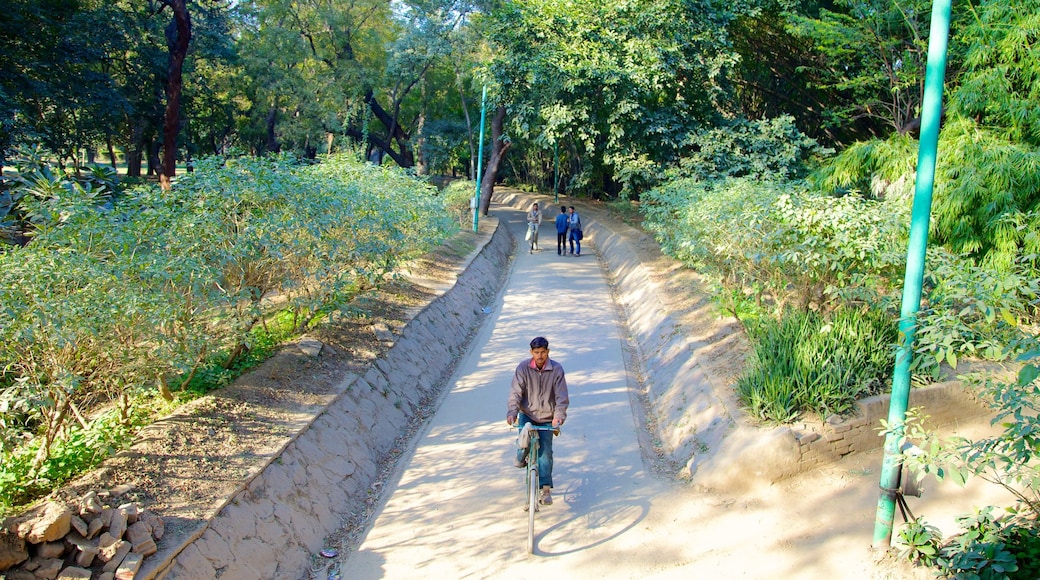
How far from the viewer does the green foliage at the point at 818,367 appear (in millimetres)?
6895

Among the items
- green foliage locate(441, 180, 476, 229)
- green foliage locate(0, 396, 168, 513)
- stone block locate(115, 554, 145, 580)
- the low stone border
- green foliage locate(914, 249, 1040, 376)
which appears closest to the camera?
stone block locate(115, 554, 145, 580)

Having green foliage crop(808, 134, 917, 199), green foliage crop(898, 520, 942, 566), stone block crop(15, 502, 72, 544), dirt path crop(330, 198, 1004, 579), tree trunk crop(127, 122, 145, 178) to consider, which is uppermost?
tree trunk crop(127, 122, 145, 178)

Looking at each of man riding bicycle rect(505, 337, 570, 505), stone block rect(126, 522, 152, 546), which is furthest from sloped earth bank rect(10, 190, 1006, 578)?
man riding bicycle rect(505, 337, 570, 505)

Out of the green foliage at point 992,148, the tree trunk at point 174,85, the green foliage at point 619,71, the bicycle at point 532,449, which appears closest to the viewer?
the bicycle at point 532,449

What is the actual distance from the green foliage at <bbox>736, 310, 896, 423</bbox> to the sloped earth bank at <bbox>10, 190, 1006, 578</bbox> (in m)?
0.48

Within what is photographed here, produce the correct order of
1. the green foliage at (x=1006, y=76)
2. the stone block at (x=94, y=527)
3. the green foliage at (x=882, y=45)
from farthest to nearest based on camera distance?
1. the green foliage at (x=882, y=45)
2. the green foliage at (x=1006, y=76)
3. the stone block at (x=94, y=527)

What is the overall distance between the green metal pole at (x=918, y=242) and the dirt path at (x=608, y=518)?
0.76 meters

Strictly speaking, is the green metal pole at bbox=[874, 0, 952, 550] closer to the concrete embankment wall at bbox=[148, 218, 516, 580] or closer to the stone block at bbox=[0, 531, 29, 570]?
the concrete embankment wall at bbox=[148, 218, 516, 580]

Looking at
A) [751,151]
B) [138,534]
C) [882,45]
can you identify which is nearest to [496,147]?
[751,151]

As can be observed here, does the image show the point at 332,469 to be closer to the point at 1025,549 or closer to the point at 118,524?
the point at 118,524

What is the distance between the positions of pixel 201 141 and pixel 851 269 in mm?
39371

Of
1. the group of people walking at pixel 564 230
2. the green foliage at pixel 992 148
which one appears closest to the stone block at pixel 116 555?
the green foliage at pixel 992 148

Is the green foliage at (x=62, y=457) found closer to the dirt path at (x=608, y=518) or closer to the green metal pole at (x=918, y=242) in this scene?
the dirt path at (x=608, y=518)

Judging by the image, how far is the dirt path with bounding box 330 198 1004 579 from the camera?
5.69 m
